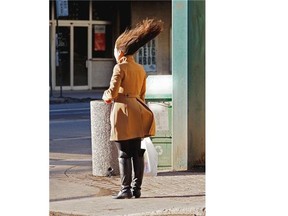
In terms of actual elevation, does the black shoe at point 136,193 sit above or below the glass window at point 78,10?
below

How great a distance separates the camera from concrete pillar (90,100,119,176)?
11500 mm

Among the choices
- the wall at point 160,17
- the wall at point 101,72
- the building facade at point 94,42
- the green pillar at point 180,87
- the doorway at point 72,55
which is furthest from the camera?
the wall at point 160,17

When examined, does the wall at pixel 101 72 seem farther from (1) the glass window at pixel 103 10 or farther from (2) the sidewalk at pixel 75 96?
(1) the glass window at pixel 103 10

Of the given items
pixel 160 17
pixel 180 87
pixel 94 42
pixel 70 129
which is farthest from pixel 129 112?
pixel 160 17

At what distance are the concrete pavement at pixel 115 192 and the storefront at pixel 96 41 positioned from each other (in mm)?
19931

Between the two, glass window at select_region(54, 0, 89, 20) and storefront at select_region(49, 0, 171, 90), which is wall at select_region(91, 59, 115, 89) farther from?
glass window at select_region(54, 0, 89, 20)

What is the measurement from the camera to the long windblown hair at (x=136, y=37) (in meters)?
10.1

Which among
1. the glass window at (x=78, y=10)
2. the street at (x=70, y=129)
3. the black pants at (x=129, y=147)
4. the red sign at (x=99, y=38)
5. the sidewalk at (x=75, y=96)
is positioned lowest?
the sidewalk at (x=75, y=96)

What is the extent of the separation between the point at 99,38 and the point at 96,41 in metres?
0.16

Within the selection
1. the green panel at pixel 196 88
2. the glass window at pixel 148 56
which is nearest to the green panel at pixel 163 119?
the green panel at pixel 196 88

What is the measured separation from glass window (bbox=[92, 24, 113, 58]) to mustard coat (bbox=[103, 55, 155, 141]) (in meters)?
23.8

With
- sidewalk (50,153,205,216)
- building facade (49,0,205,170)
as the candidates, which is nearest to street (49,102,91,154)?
sidewalk (50,153,205,216)

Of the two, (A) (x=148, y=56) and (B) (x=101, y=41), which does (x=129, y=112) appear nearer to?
(A) (x=148, y=56)
